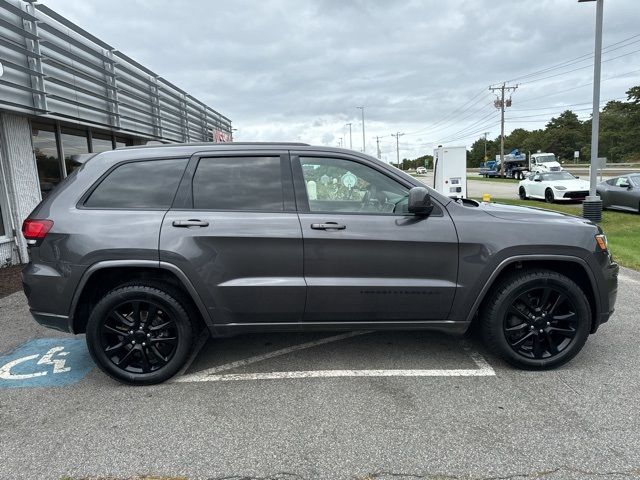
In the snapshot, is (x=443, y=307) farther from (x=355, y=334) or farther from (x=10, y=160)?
(x=10, y=160)

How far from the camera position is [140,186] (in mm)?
3447

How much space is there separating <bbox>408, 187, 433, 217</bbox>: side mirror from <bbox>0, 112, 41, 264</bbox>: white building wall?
24.7ft

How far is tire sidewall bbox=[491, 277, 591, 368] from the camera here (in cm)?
341

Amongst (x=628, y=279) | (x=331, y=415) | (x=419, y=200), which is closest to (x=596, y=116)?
(x=628, y=279)

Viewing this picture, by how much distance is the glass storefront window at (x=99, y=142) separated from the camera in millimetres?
10977

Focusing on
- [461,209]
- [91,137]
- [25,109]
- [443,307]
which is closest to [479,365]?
[443,307]

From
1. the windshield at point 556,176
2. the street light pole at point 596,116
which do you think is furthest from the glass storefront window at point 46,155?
the windshield at point 556,176

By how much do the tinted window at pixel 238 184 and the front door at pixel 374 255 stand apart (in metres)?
0.20

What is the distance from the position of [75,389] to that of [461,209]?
335cm

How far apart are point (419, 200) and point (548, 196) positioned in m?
17.8

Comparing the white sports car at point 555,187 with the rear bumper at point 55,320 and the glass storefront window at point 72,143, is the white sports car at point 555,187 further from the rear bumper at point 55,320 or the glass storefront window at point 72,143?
the rear bumper at point 55,320

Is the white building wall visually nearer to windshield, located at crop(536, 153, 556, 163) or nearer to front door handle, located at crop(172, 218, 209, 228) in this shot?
front door handle, located at crop(172, 218, 209, 228)

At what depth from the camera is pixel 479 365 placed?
364 centimetres

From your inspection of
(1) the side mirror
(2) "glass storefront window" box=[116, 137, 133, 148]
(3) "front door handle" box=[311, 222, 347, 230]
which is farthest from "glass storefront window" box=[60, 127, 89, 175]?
(1) the side mirror
